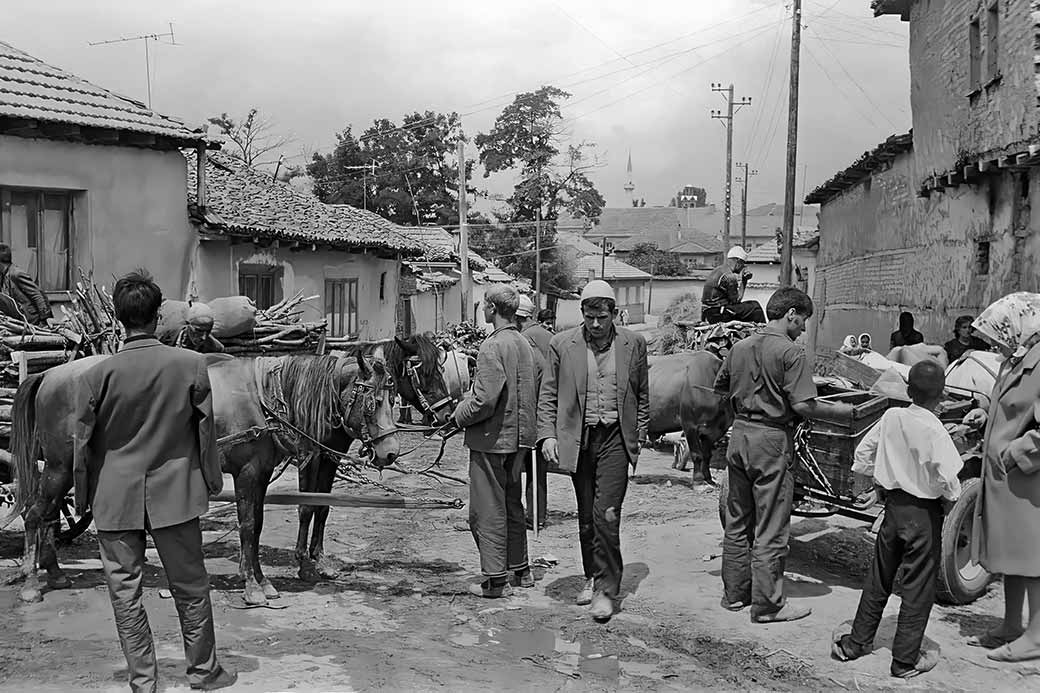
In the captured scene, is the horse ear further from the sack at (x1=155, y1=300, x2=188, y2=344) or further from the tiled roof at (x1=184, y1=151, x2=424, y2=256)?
the tiled roof at (x1=184, y1=151, x2=424, y2=256)

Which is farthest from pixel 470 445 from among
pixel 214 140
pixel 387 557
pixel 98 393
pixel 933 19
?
pixel 933 19

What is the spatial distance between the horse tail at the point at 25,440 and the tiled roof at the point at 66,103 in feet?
24.2

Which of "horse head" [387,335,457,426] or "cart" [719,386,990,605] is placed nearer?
"cart" [719,386,990,605]

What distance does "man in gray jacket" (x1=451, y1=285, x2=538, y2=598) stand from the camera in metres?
7.37

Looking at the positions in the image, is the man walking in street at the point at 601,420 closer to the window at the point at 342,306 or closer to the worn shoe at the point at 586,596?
the worn shoe at the point at 586,596

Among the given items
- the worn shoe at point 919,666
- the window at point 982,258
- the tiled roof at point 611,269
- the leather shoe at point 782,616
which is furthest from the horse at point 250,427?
the tiled roof at point 611,269

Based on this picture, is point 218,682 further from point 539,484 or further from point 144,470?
point 539,484

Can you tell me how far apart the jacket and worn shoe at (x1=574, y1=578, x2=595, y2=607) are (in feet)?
18.7

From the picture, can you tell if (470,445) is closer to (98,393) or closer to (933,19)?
(98,393)

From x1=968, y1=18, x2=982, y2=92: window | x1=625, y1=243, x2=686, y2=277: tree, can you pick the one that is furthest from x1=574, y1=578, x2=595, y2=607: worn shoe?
x1=625, y1=243, x2=686, y2=277: tree

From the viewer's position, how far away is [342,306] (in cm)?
2355

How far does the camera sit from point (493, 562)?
737 centimetres

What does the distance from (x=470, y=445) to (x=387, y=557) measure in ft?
5.97

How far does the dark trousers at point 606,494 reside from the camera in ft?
22.6
